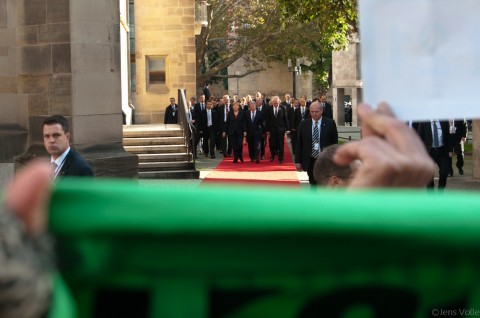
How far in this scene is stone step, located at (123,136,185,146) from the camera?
24094 mm

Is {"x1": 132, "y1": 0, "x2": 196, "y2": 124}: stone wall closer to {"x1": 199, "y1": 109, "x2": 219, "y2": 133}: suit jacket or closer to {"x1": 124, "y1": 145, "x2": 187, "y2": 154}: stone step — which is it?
{"x1": 199, "y1": 109, "x2": 219, "y2": 133}: suit jacket

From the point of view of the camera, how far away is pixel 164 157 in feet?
75.5

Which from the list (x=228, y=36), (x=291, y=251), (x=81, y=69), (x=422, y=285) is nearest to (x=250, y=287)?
(x=291, y=251)

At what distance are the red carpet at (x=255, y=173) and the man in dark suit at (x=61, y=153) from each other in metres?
12.8

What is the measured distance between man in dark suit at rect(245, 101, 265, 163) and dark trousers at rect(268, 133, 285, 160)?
0.40 meters

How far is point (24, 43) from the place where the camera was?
1473cm

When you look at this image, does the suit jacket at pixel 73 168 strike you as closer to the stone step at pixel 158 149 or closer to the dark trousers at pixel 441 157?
the dark trousers at pixel 441 157

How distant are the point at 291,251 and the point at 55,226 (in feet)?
0.97

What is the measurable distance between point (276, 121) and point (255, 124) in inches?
26.1

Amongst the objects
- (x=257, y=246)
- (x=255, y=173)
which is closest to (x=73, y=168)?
(x=257, y=246)

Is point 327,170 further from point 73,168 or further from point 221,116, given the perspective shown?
point 221,116

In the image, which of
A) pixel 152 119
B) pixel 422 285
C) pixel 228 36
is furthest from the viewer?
pixel 228 36

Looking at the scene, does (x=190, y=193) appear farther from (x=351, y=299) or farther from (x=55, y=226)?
(x=351, y=299)

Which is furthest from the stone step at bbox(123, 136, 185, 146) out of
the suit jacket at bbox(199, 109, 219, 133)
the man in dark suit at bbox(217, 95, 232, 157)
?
the suit jacket at bbox(199, 109, 219, 133)
